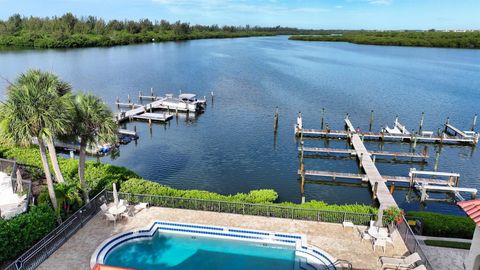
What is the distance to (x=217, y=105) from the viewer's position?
5875 centimetres

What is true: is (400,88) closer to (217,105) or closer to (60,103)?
(217,105)

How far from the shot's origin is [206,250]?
17.5 metres

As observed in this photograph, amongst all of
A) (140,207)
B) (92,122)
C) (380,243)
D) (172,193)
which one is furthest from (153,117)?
(380,243)

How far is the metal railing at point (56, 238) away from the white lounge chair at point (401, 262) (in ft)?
49.4

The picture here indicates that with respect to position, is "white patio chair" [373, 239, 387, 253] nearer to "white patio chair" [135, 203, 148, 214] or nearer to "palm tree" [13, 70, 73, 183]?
"white patio chair" [135, 203, 148, 214]

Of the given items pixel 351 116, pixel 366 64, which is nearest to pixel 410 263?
pixel 351 116

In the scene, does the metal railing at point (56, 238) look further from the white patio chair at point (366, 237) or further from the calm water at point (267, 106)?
the white patio chair at point (366, 237)

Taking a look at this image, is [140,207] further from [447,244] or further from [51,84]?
[447,244]

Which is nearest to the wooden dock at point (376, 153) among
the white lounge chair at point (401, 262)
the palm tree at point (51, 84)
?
the white lounge chair at point (401, 262)

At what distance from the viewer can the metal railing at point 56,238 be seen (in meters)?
14.5

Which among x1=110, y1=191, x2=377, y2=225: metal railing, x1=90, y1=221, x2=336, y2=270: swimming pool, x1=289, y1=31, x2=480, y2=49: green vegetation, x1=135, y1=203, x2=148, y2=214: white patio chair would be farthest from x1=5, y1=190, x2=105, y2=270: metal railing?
x1=289, y1=31, x2=480, y2=49: green vegetation

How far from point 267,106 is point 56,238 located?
44.0 m

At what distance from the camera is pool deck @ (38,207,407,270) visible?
51.2 feet

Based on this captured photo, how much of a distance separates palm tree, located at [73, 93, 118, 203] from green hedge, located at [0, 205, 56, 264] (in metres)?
3.15
